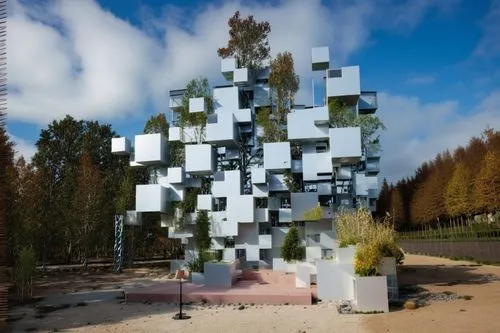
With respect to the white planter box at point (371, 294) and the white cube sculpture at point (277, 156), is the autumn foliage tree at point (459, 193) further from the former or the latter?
the white planter box at point (371, 294)

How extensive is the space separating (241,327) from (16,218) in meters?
15.2

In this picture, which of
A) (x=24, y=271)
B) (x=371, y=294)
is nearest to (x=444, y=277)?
(x=371, y=294)

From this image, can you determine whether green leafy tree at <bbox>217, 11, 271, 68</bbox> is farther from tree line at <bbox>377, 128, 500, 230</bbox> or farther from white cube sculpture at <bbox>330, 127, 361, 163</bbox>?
tree line at <bbox>377, 128, 500, 230</bbox>

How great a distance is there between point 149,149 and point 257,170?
575 cm

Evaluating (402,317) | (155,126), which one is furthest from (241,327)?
(155,126)

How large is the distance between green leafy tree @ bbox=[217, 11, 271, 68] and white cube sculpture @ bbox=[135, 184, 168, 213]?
7.67 meters

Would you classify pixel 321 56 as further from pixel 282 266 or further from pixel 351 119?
pixel 282 266

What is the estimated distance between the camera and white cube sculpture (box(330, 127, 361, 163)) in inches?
730

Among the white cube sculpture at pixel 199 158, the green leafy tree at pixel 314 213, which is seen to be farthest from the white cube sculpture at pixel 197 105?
the green leafy tree at pixel 314 213

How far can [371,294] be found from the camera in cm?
1138

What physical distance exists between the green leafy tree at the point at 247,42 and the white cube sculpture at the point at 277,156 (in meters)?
5.38

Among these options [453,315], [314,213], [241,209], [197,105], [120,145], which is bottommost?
[453,315]

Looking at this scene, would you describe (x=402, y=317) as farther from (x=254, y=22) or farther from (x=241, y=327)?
(x=254, y=22)

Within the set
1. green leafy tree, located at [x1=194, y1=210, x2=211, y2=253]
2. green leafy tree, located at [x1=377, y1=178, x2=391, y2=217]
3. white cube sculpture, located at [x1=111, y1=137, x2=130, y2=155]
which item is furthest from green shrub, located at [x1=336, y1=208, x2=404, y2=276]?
green leafy tree, located at [x1=377, y1=178, x2=391, y2=217]
